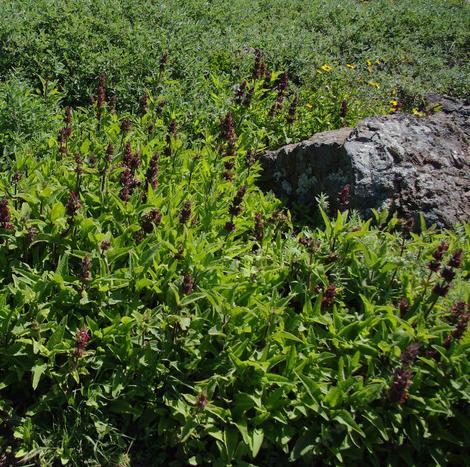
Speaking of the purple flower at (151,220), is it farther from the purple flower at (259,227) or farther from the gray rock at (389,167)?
the gray rock at (389,167)

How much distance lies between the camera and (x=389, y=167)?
5.74 m

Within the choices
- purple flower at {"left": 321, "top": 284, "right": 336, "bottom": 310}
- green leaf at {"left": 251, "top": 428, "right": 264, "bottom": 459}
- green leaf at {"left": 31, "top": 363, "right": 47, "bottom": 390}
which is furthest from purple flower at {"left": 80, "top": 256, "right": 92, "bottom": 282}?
purple flower at {"left": 321, "top": 284, "right": 336, "bottom": 310}

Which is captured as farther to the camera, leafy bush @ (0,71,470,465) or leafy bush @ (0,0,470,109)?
leafy bush @ (0,0,470,109)

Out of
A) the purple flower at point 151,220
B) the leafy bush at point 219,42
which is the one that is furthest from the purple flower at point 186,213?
the leafy bush at point 219,42

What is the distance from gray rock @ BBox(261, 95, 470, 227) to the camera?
5.65m

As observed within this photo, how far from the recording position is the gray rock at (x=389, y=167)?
565 cm

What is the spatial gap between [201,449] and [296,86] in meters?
6.34

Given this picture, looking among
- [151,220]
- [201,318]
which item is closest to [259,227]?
[151,220]

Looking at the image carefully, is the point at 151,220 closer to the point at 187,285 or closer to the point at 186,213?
the point at 186,213

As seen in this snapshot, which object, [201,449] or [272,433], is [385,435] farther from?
[201,449]

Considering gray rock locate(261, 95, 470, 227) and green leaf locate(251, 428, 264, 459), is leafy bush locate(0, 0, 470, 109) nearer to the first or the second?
gray rock locate(261, 95, 470, 227)

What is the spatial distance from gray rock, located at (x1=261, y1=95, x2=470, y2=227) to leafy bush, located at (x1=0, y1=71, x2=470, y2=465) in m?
0.84

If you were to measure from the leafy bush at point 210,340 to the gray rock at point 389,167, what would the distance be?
835mm

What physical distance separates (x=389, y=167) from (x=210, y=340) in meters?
2.80
